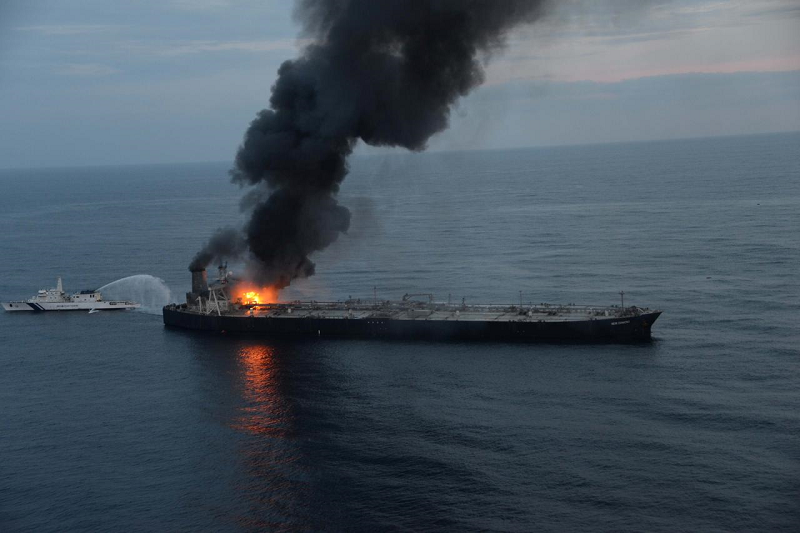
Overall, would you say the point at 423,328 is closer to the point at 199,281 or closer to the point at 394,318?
the point at 394,318

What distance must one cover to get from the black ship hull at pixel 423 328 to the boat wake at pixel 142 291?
13.8 m

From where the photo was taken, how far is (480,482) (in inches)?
2562

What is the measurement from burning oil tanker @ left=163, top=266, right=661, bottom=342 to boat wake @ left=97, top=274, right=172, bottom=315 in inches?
490

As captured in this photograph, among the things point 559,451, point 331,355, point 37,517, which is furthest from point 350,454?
point 331,355

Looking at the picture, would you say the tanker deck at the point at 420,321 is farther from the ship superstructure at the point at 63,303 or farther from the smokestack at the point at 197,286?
→ the ship superstructure at the point at 63,303

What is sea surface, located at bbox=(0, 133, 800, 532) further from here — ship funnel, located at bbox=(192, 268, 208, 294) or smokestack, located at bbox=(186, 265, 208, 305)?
ship funnel, located at bbox=(192, 268, 208, 294)

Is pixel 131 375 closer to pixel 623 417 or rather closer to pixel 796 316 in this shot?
pixel 623 417

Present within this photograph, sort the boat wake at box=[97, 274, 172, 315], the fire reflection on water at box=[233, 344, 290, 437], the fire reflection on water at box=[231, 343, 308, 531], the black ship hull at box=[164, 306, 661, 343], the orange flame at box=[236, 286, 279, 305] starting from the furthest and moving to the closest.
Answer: the boat wake at box=[97, 274, 172, 315] → the orange flame at box=[236, 286, 279, 305] → the black ship hull at box=[164, 306, 661, 343] → the fire reflection on water at box=[233, 344, 290, 437] → the fire reflection on water at box=[231, 343, 308, 531]

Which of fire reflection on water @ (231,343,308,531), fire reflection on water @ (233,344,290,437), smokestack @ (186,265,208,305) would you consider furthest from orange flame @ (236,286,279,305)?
fire reflection on water @ (231,343,308,531)

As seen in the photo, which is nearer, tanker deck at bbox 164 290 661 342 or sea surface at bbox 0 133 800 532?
sea surface at bbox 0 133 800 532

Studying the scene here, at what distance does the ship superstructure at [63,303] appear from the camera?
13500 centimetres

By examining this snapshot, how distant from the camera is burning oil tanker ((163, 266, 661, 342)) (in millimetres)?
104438

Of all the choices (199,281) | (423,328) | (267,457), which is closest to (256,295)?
(199,281)

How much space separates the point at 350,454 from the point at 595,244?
104669 millimetres
